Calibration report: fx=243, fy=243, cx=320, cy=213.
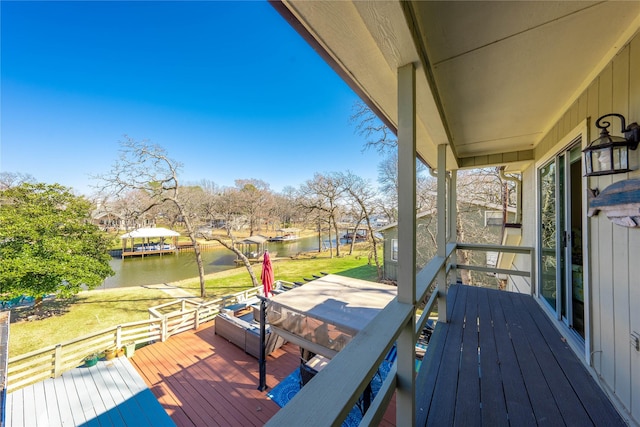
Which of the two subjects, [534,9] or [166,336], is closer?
[534,9]

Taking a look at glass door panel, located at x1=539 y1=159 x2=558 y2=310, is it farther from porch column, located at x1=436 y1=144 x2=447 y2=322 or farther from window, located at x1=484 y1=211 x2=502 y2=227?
window, located at x1=484 y1=211 x2=502 y2=227

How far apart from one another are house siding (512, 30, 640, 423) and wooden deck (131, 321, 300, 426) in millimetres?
3983

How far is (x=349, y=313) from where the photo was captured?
11.0 ft

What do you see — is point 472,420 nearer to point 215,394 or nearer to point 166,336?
point 215,394

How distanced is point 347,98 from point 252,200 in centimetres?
1487

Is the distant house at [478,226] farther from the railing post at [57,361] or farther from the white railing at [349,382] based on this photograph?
the railing post at [57,361]

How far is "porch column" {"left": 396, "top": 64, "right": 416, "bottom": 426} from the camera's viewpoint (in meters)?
1.24

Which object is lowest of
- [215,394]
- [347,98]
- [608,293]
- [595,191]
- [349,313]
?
[215,394]

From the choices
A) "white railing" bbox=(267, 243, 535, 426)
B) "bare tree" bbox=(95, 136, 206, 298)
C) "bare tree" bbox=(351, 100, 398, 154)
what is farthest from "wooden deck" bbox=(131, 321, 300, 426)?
"bare tree" bbox=(351, 100, 398, 154)

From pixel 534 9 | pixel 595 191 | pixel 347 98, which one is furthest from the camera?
pixel 347 98

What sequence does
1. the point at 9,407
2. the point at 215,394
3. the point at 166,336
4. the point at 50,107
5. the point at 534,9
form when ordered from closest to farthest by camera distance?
the point at 534,9, the point at 9,407, the point at 215,394, the point at 166,336, the point at 50,107

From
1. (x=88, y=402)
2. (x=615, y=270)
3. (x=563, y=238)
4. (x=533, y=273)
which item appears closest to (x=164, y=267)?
(x=88, y=402)

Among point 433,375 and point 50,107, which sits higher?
point 50,107

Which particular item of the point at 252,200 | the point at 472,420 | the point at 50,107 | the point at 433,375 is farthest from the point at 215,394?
the point at 50,107
